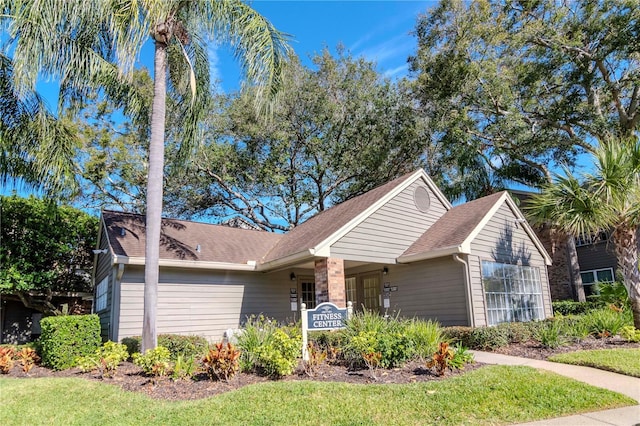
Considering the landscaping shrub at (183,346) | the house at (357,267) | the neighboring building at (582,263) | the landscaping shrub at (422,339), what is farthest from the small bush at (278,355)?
the neighboring building at (582,263)

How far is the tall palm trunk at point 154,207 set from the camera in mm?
8859

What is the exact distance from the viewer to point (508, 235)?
1369cm

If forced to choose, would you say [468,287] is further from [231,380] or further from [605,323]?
[231,380]

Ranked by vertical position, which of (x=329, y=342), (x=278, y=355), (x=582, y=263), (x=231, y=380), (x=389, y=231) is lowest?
(x=231, y=380)

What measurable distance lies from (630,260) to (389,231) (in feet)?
21.1

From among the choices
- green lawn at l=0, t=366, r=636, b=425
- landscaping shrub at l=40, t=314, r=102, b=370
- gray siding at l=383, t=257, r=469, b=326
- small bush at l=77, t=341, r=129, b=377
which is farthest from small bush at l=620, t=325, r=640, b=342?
landscaping shrub at l=40, t=314, r=102, b=370

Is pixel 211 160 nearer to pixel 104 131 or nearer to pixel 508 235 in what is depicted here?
pixel 104 131

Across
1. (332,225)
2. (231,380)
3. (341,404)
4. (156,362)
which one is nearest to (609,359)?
(341,404)

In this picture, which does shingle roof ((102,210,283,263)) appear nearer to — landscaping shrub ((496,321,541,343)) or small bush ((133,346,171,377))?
small bush ((133,346,171,377))

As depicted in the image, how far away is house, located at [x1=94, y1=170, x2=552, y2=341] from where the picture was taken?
38.8 feet

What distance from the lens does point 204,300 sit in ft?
43.3

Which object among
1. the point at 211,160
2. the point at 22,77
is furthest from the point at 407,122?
the point at 22,77

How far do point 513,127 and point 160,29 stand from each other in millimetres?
17831

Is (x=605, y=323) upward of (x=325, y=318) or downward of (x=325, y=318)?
downward
